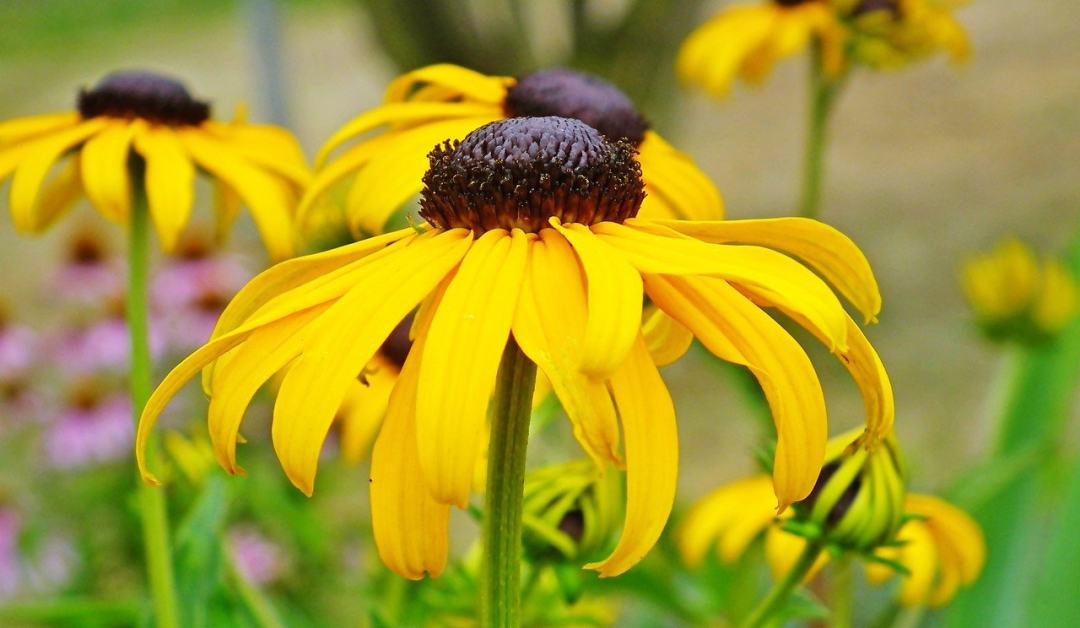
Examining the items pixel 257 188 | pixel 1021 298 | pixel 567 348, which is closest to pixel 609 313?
pixel 567 348

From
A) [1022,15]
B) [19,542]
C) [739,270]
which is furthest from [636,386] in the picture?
[1022,15]

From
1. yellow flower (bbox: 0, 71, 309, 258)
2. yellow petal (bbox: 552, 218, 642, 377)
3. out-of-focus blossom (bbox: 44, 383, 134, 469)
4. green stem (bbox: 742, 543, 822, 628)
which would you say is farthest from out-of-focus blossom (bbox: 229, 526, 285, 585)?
yellow petal (bbox: 552, 218, 642, 377)

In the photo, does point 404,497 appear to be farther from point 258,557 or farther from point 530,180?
point 258,557

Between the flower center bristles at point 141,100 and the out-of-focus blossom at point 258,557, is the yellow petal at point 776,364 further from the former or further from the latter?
the out-of-focus blossom at point 258,557

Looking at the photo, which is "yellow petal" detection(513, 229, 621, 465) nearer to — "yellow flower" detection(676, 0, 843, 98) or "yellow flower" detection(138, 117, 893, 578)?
"yellow flower" detection(138, 117, 893, 578)

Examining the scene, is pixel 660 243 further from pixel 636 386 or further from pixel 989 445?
pixel 989 445

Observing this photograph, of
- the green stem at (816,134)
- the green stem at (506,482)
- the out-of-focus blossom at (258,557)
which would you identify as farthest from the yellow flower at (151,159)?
the out-of-focus blossom at (258,557)
